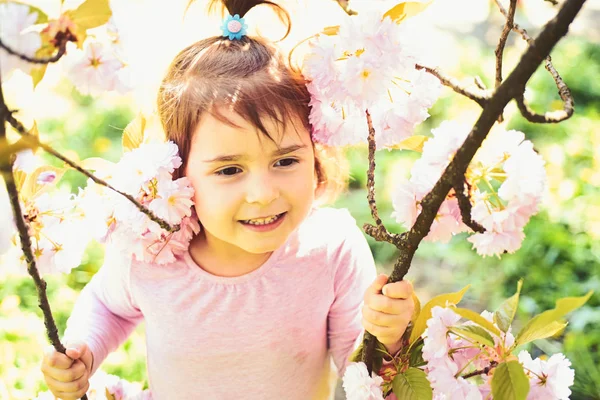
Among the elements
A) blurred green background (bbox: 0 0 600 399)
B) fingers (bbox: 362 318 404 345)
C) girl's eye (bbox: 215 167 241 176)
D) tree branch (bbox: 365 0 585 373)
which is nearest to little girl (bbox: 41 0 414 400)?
girl's eye (bbox: 215 167 241 176)

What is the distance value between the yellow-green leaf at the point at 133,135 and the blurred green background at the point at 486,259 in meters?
0.45

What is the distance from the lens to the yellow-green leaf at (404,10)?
917 mm

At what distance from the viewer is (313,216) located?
148cm

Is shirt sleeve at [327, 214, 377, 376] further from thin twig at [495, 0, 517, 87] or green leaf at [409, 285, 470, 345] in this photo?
thin twig at [495, 0, 517, 87]

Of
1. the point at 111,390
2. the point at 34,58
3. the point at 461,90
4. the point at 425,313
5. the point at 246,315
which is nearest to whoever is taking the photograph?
the point at 34,58

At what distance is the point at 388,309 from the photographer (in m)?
0.99

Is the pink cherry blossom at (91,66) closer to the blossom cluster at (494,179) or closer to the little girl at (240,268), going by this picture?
the little girl at (240,268)

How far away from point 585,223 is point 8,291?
203 cm

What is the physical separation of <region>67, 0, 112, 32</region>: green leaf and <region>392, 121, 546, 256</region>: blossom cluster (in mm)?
427

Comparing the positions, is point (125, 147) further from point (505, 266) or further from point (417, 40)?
point (505, 266)

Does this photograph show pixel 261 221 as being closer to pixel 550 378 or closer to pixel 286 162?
pixel 286 162

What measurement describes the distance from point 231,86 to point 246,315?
1.53ft

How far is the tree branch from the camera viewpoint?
625 millimetres

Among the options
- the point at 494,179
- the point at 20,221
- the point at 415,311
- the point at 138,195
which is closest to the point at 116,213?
the point at 138,195
